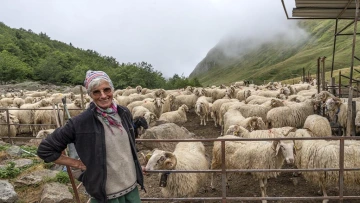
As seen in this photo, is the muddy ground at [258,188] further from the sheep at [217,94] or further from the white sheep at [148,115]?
the sheep at [217,94]

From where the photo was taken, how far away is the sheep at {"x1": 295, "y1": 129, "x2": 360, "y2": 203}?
6.11 metres

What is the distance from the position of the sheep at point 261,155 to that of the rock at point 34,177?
14.3 feet

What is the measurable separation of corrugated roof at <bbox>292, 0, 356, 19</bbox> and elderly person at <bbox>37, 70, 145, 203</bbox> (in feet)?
25.0

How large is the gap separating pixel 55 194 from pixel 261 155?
453 centimetres

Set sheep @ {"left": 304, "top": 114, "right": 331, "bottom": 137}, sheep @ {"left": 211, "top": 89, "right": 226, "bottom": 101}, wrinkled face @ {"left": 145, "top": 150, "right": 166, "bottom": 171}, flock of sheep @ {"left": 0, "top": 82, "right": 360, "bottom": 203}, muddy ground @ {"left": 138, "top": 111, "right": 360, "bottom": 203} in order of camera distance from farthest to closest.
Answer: sheep @ {"left": 211, "top": 89, "right": 226, "bottom": 101}, sheep @ {"left": 304, "top": 114, "right": 331, "bottom": 137}, muddy ground @ {"left": 138, "top": 111, "right": 360, "bottom": 203}, flock of sheep @ {"left": 0, "top": 82, "right": 360, "bottom": 203}, wrinkled face @ {"left": 145, "top": 150, "right": 166, "bottom": 171}

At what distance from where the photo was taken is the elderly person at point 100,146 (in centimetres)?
302

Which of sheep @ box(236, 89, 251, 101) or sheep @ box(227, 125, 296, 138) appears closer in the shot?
sheep @ box(227, 125, 296, 138)

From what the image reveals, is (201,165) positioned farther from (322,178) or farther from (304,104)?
(304,104)

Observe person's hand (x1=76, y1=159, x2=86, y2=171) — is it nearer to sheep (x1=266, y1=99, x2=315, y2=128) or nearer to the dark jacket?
the dark jacket

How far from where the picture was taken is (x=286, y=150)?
21.1 ft

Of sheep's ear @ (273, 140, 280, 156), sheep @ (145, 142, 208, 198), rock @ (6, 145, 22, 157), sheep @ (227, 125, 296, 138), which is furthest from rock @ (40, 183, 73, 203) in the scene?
sheep @ (227, 125, 296, 138)

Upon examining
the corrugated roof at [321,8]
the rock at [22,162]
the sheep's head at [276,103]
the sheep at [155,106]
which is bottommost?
the rock at [22,162]

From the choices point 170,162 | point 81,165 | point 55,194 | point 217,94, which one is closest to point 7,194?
point 55,194

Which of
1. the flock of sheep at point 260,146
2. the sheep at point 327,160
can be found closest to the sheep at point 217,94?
the flock of sheep at point 260,146
